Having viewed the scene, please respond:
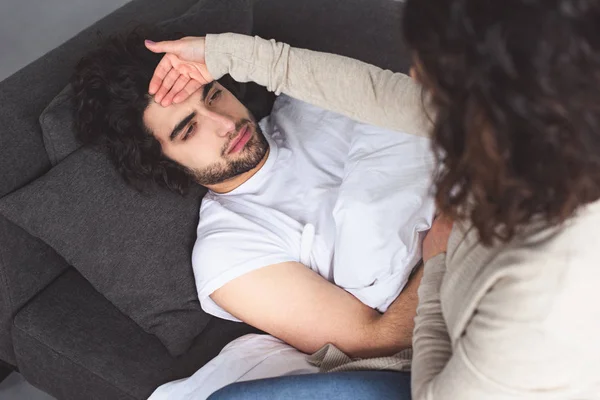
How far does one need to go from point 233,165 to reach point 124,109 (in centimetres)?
31

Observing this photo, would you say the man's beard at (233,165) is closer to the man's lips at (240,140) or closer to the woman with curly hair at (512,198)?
the man's lips at (240,140)

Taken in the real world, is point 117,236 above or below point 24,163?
below

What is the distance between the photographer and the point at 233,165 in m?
1.61

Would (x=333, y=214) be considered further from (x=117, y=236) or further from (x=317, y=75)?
(x=117, y=236)

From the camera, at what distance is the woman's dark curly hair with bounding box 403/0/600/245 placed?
63 cm

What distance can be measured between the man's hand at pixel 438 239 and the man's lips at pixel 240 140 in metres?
0.62

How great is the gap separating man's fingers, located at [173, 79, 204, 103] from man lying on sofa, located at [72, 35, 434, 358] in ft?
0.12

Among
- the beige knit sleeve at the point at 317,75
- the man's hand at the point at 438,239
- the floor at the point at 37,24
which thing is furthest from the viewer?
the floor at the point at 37,24

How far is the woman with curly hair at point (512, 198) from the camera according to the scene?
2.10 ft

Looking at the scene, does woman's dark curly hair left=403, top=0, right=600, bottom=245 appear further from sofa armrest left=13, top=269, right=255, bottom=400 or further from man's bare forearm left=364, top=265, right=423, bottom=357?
sofa armrest left=13, top=269, right=255, bottom=400

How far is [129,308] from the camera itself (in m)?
1.51

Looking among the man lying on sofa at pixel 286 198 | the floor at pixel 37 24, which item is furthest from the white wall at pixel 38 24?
the man lying on sofa at pixel 286 198

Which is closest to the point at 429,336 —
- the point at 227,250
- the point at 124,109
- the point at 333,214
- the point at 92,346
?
the point at 333,214

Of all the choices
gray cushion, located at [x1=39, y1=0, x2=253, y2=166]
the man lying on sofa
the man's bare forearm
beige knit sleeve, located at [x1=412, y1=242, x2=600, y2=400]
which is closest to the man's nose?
the man lying on sofa
